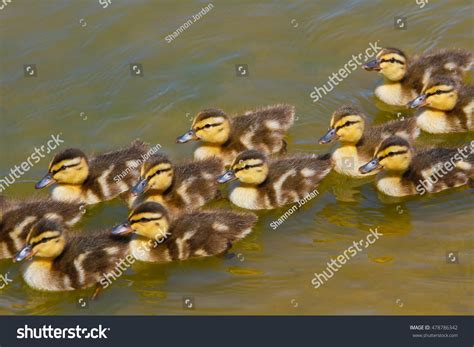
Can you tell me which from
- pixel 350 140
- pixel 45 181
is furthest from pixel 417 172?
pixel 45 181

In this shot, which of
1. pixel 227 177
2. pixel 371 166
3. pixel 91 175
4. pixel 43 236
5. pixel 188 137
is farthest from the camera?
pixel 188 137

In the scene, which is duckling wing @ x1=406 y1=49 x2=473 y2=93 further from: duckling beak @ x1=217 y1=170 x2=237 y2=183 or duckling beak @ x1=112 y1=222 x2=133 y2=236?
duckling beak @ x1=112 y1=222 x2=133 y2=236

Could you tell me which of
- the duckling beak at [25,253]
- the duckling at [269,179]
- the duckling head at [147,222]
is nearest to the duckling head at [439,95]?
the duckling at [269,179]

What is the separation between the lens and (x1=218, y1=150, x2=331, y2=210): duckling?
707cm

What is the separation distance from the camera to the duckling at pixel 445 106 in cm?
787

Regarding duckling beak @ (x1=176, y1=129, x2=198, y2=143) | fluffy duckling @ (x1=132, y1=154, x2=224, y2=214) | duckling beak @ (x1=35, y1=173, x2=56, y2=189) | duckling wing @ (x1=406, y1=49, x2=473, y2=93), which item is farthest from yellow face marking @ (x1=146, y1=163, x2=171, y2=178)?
duckling wing @ (x1=406, y1=49, x2=473, y2=93)

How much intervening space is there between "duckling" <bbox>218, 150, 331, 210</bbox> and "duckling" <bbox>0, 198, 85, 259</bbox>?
1170 mm

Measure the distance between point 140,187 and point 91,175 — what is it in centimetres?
55

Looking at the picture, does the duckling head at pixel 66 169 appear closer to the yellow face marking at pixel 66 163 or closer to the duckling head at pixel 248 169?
the yellow face marking at pixel 66 163

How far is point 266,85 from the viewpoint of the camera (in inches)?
344

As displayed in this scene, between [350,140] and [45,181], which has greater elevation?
[350,140]

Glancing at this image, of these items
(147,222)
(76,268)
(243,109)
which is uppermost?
(243,109)

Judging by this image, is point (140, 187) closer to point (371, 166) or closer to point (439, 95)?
point (371, 166)

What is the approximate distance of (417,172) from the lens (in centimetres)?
727
